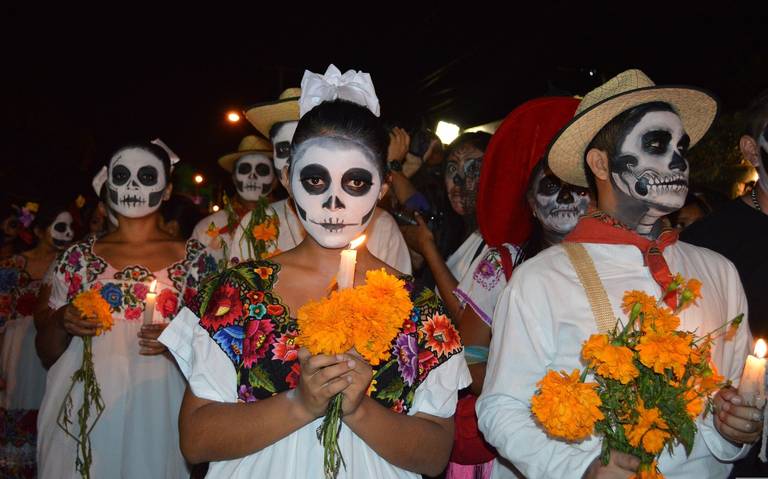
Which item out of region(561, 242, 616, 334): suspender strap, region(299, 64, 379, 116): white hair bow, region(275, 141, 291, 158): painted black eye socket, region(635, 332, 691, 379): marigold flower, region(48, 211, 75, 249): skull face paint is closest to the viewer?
region(635, 332, 691, 379): marigold flower

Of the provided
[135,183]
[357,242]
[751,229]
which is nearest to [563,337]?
[357,242]

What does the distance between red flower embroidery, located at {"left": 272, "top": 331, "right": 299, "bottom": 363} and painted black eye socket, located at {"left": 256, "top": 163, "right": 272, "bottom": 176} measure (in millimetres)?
4832

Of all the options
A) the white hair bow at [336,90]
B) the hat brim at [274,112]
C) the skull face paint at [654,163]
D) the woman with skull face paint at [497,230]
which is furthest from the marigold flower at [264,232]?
the skull face paint at [654,163]

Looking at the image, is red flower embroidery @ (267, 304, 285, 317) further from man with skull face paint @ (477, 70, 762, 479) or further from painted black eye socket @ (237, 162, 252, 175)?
painted black eye socket @ (237, 162, 252, 175)

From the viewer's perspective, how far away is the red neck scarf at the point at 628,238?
2873 mm

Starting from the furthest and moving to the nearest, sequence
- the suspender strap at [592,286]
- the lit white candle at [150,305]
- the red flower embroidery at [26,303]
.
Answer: the red flower embroidery at [26,303] → the lit white candle at [150,305] → the suspender strap at [592,286]

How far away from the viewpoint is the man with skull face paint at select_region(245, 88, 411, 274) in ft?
15.9

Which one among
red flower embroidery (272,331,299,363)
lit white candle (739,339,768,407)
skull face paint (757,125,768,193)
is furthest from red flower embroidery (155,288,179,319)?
lit white candle (739,339,768,407)

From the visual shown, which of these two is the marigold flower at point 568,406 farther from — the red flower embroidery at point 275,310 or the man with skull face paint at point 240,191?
the man with skull face paint at point 240,191

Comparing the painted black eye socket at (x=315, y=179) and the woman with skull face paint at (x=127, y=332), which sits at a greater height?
the painted black eye socket at (x=315, y=179)

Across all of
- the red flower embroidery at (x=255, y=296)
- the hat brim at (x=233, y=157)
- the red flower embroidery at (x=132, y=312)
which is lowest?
the red flower embroidery at (x=132, y=312)

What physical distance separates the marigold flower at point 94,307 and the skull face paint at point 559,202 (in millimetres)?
2593

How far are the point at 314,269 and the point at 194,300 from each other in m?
0.42

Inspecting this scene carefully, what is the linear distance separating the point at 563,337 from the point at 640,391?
62 cm
